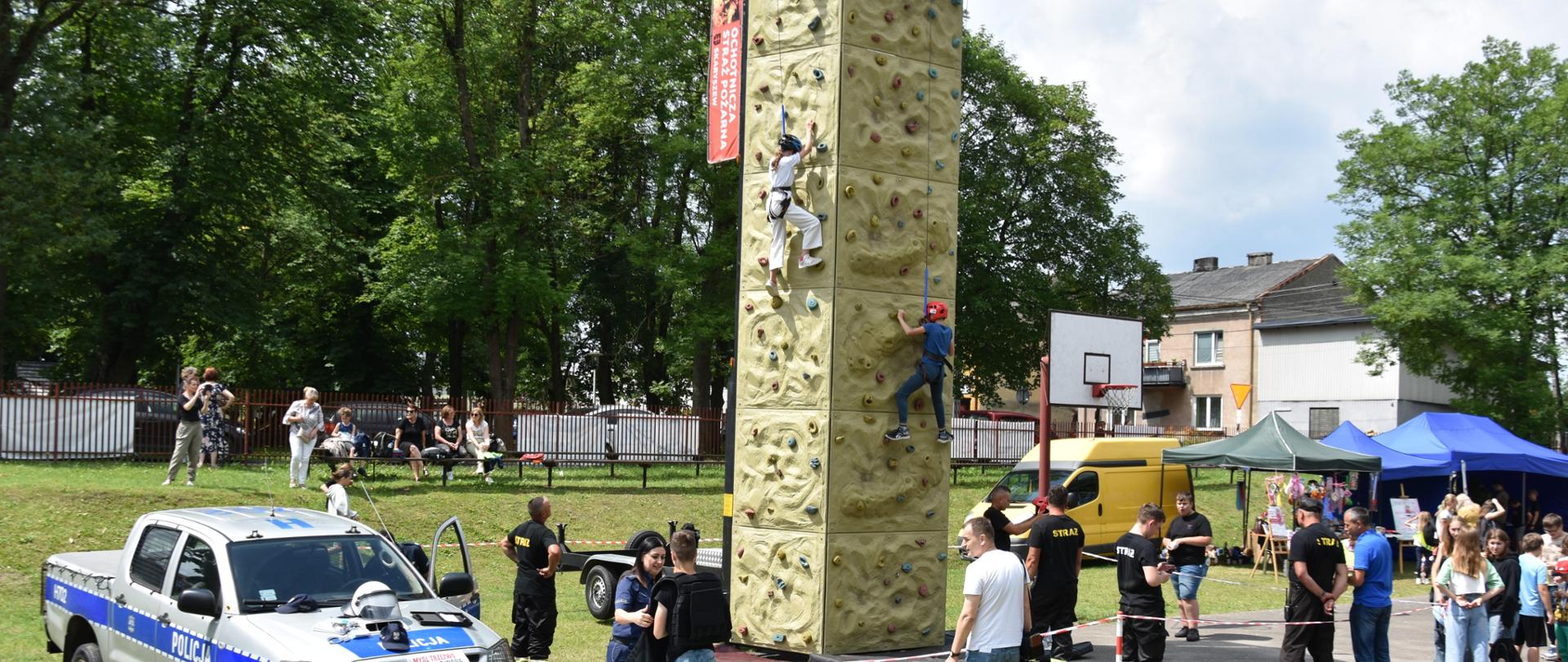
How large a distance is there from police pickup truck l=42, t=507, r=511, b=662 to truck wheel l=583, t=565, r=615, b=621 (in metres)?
5.52

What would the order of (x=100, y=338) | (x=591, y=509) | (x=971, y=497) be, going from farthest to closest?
(x=100, y=338) → (x=971, y=497) → (x=591, y=509)

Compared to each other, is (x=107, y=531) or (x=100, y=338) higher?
(x=100, y=338)

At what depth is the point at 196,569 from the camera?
8.62 metres

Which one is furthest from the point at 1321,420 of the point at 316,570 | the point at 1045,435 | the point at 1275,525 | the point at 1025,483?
the point at 316,570

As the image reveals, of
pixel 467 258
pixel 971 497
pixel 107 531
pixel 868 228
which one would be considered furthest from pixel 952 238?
pixel 467 258

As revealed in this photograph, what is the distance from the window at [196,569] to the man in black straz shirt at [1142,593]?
751cm

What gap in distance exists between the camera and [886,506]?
42.1ft

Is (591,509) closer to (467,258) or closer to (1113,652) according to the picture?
(1113,652)

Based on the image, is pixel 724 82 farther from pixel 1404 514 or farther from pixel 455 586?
pixel 1404 514

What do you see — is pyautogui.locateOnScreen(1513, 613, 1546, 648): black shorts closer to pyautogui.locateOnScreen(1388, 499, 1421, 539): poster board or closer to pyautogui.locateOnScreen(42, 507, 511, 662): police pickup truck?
pyautogui.locateOnScreen(42, 507, 511, 662): police pickup truck

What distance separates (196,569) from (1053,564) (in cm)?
721

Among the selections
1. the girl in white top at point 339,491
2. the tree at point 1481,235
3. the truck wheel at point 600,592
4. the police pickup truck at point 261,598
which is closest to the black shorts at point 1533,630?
the truck wheel at point 600,592

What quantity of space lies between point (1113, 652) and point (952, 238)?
4.78 m

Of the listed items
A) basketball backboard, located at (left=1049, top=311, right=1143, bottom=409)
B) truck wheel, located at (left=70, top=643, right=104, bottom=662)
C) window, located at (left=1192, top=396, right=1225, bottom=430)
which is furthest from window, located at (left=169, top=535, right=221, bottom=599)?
window, located at (left=1192, top=396, right=1225, bottom=430)
